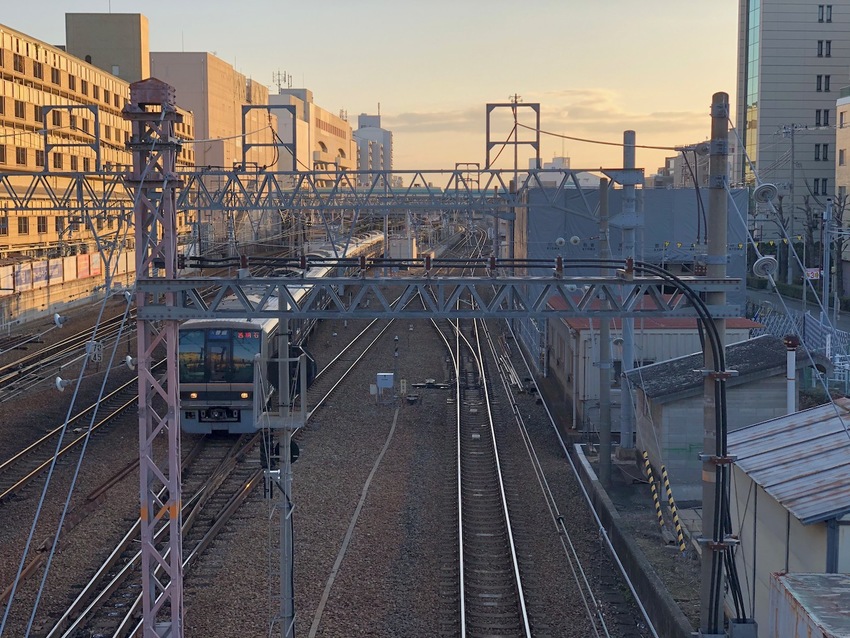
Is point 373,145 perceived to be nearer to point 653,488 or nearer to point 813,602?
point 653,488

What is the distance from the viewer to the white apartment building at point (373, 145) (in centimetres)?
11419

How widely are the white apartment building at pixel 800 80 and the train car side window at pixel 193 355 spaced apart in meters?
29.8

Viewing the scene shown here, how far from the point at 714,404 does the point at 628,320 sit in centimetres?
580

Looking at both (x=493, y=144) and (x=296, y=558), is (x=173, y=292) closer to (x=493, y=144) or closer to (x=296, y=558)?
(x=296, y=558)

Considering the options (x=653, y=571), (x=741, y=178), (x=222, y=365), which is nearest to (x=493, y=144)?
(x=222, y=365)

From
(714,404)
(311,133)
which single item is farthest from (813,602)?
(311,133)

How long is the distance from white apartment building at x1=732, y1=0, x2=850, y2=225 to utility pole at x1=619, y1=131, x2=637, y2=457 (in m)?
27.7

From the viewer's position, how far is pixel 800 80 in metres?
40.3

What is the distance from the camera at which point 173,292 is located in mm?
7070

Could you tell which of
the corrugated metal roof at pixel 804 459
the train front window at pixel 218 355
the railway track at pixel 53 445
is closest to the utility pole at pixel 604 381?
the corrugated metal roof at pixel 804 459

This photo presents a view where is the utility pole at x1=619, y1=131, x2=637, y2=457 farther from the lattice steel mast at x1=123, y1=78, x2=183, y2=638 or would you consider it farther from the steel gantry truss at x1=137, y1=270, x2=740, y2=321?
the lattice steel mast at x1=123, y1=78, x2=183, y2=638

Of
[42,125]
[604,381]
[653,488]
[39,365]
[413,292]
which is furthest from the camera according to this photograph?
[42,125]

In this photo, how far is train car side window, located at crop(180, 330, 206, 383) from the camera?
1544cm

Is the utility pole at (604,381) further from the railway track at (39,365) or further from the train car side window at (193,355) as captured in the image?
the railway track at (39,365)
